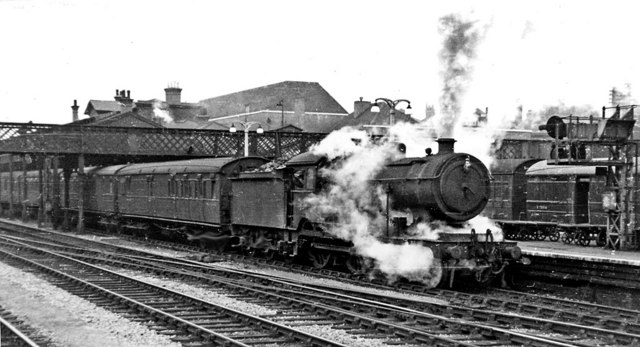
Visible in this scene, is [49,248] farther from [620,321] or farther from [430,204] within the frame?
[620,321]

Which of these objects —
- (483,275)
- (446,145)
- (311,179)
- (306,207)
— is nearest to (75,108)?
(306,207)

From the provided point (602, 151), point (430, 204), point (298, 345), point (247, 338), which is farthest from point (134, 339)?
point (602, 151)

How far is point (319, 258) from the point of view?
1847 centimetres

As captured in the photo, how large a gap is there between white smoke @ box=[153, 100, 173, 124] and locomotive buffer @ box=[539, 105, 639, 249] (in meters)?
56.0

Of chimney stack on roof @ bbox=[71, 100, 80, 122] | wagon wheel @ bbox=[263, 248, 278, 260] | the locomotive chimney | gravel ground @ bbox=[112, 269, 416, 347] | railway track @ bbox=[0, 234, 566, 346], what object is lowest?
gravel ground @ bbox=[112, 269, 416, 347]

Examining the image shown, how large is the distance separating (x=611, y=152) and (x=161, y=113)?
189 ft

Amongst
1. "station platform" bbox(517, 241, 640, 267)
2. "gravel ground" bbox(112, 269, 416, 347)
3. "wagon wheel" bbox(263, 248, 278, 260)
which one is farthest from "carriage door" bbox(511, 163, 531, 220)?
"gravel ground" bbox(112, 269, 416, 347)

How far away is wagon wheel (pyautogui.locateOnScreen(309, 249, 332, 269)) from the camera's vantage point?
1792 centimetres

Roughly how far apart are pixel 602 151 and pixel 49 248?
92.8 ft

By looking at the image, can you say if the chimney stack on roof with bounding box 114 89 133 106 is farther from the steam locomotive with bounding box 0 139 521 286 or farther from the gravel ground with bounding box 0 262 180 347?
the gravel ground with bounding box 0 262 180 347

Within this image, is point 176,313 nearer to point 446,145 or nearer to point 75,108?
point 446,145

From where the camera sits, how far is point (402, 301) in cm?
1268

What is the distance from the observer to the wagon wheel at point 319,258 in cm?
1792

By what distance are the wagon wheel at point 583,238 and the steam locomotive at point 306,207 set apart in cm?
1050
